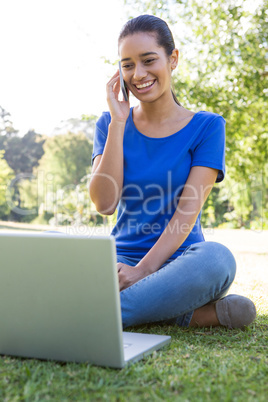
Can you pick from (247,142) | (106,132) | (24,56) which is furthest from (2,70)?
(106,132)

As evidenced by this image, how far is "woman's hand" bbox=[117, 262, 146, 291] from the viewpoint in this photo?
210 centimetres

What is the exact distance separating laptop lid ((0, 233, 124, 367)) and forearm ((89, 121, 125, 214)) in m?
0.95

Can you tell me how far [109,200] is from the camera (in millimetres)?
2441

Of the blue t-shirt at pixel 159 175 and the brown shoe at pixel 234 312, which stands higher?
the blue t-shirt at pixel 159 175

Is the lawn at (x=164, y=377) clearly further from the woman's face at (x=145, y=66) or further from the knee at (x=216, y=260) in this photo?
the woman's face at (x=145, y=66)

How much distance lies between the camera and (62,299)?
147cm

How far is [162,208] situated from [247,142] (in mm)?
6676

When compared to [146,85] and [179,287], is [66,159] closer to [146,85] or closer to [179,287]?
[146,85]

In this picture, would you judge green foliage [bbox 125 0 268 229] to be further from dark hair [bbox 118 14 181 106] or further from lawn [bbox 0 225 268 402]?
lawn [bbox 0 225 268 402]

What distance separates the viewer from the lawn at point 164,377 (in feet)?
4.27

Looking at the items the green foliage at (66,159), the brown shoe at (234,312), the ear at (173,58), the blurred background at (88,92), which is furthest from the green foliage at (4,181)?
the brown shoe at (234,312)

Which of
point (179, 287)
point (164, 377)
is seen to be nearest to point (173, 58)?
point (179, 287)

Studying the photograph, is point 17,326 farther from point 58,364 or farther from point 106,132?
point 106,132

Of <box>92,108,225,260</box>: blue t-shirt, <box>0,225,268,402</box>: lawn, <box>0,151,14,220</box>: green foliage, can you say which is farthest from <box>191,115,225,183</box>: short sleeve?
<box>0,151,14,220</box>: green foliage
